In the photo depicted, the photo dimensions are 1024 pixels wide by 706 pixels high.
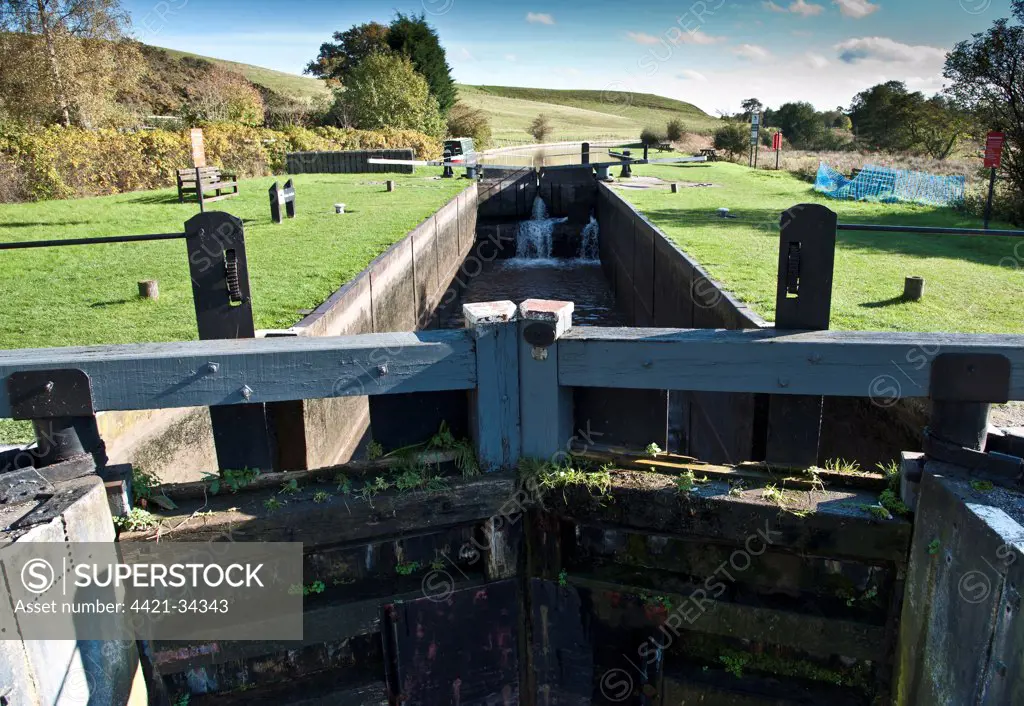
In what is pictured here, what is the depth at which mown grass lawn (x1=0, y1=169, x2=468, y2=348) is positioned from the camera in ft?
A: 24.5

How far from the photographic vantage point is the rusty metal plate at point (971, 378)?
3.21 m

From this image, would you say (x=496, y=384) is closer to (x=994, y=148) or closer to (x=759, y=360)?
(x=759, y=360)

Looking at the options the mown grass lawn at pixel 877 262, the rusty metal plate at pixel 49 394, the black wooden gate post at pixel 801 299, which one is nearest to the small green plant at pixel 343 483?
the rusty metal plate at pixel 49 394

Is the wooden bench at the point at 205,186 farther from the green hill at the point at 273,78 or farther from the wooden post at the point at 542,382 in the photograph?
the green hill at the point at 273,78

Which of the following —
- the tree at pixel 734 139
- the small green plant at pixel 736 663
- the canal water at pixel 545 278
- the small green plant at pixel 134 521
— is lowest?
the canal water at pixel 545 278

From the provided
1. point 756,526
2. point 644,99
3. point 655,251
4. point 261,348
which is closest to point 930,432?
point 756,526

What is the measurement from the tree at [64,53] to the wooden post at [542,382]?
2630 cm

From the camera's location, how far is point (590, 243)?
2406 cm

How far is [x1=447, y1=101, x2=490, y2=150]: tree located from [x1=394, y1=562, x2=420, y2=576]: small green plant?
43.3 meters

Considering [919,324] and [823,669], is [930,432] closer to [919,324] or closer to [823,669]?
[823,669]

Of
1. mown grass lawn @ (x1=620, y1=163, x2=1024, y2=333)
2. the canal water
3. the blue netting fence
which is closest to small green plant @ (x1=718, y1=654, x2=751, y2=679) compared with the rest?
mown grass lawn @ (x1=620, y1=163, x2=1024, y2=333)

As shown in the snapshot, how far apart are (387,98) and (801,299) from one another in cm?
3779

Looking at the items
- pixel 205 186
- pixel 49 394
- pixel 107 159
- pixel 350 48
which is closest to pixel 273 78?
pixel 350 48

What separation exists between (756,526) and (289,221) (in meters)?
13.1
